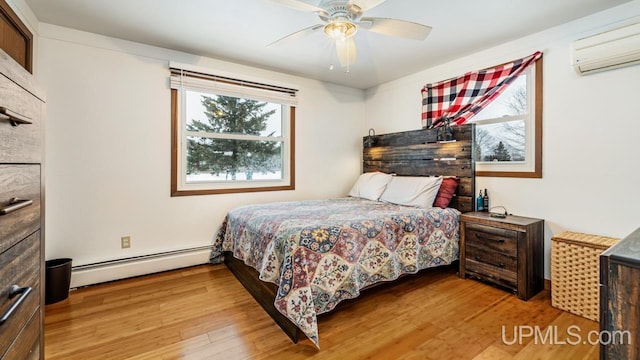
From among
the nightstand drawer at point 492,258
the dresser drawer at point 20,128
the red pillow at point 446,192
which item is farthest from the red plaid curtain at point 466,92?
the dresser drawer at point 20,128

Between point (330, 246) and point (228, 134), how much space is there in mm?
2056

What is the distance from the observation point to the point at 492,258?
2502 millimetres

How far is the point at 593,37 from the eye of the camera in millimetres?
2160

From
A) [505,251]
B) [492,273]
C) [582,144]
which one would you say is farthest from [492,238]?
[582,144]

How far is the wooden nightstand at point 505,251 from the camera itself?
2301mm

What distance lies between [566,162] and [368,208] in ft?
5.74

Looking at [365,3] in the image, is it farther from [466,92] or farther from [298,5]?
[466,92]

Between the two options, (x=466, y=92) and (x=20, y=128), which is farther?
(x=466, y=92)

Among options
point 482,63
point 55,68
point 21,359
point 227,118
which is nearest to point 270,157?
point 227,118

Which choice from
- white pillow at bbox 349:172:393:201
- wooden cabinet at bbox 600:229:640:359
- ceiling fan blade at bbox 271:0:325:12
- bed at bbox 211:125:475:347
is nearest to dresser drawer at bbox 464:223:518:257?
bed at bbox 211:125:475:347

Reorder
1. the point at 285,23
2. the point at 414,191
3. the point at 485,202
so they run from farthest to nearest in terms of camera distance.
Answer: the point at 414,191
the point at 485,202
the point at 285,23

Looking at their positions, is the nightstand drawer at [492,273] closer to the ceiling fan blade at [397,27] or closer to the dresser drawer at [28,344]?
the ceiling fan blade at [397,27]

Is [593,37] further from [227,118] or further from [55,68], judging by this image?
[55,68]

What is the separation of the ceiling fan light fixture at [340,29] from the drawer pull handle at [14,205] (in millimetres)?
1837
